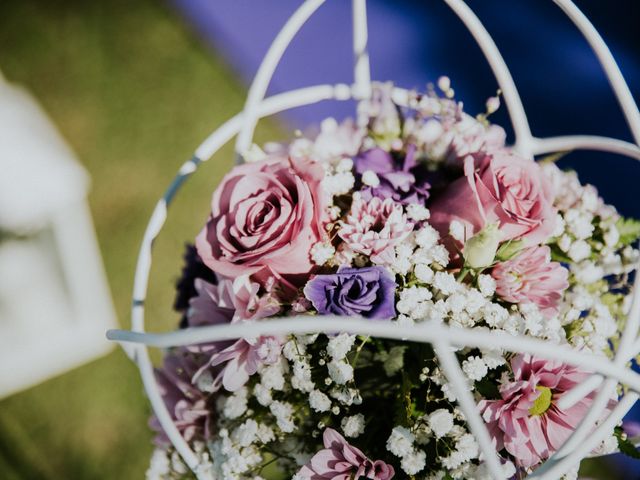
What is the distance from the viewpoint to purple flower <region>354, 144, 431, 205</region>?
0.79m

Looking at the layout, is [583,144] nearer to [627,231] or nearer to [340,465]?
→ [627,231]

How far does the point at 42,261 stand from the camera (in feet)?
6.36

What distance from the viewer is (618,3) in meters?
1.67

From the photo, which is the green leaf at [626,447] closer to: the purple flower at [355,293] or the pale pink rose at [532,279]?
the pale pink rose at [532,279]

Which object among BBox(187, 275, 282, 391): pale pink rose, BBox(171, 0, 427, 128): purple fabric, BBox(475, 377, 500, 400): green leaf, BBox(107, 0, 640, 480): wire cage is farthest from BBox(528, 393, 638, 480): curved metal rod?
BBox(171, 0, 427, 128): purple fabric

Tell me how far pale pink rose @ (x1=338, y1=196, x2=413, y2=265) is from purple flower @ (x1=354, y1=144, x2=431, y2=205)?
0.02 m

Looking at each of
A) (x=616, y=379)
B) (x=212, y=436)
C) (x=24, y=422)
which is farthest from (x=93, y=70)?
(x=616, y=379)

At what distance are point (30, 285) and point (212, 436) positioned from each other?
4.61ft

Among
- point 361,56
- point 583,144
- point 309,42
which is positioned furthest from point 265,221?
point 309,42

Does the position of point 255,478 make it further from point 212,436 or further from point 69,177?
point 69,177

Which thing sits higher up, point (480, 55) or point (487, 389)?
point (480, 55)

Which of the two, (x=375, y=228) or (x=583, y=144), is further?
(x=583, y=144)

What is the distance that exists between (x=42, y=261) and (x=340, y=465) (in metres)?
1.59

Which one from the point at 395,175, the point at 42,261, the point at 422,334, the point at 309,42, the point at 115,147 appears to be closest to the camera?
the point at 422,334
